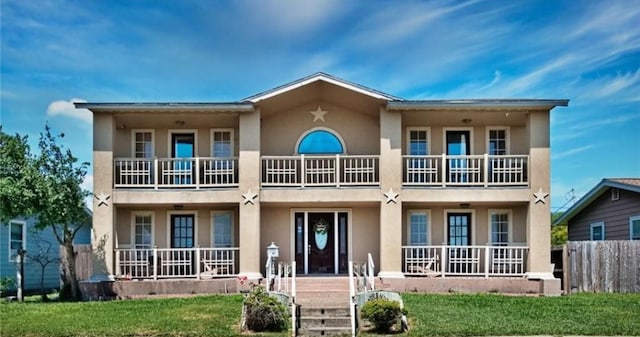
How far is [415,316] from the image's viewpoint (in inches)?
619

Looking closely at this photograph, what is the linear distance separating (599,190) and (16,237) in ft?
73.8

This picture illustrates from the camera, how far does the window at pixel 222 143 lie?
23.0 meters

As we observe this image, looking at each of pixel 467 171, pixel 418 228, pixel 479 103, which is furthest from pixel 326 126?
pixel 479 103

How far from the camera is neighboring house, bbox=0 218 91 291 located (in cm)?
2431

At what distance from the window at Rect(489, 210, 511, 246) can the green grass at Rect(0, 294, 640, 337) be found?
3.74 m

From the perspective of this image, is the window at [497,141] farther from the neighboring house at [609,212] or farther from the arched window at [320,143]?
the arched window at [320,143]

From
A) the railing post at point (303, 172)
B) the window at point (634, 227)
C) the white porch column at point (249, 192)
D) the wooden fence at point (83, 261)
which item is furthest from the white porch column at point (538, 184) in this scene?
the wooden fence at point (83, 261)

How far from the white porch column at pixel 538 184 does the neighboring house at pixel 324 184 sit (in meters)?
0.04

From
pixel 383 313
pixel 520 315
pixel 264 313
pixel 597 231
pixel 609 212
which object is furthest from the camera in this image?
pixel 597 231

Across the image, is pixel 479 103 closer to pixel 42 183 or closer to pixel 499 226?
pixel 499 226

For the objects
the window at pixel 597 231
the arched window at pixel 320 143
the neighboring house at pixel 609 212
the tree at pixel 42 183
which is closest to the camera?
the tree at pixel 42 183

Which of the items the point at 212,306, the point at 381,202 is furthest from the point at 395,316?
the point at 381,202

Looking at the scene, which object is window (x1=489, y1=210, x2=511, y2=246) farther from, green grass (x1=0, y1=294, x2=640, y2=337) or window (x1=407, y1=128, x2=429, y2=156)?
green grass (x1=0, y1=294, x2=640, y2=337)

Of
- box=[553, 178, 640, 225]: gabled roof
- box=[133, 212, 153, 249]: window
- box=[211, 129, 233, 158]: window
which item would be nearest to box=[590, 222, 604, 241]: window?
box=[553, 178, 640, 225]: gabled roof
